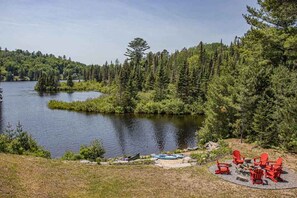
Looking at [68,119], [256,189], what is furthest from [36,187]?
[68,119]

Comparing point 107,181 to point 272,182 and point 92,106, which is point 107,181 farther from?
point 92,106

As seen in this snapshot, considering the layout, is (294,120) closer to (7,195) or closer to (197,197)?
(197,197)

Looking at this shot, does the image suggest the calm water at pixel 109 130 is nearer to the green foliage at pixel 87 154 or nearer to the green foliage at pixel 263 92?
the green foliage at pixel 87 154

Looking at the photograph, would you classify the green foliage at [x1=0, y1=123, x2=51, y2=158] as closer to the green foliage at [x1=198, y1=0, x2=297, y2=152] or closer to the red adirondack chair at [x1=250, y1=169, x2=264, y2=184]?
the red adirondack chair at [x1=250, y1=169, x2=264, y2=184]

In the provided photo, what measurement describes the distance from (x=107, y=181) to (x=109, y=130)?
97.2ft

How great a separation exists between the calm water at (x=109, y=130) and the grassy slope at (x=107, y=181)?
14361mm

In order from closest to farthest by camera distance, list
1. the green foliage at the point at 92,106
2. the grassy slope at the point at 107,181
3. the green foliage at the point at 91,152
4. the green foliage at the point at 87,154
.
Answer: the grassy slope at the point at 107,181 < the green foliage at the point at 87,154 < the green foliage at the point at 91,152 < the green foliage at the point at 92,106

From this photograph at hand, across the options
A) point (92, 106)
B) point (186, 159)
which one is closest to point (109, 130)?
point (92, 106)

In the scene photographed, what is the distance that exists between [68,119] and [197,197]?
44481 mm

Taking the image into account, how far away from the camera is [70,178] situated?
15.8 meters

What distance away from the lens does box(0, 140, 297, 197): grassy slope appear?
13883 millimetres

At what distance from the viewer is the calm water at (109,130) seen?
35.6m

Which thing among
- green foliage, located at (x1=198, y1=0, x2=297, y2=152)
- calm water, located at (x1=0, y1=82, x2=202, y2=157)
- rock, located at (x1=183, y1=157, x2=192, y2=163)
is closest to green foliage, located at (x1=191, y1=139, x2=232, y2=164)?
rock, located at (x1=183, y1=157, x2=192, y2=163)

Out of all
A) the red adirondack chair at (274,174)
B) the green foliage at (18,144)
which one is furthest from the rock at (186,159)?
the green foliage at (18,144)
